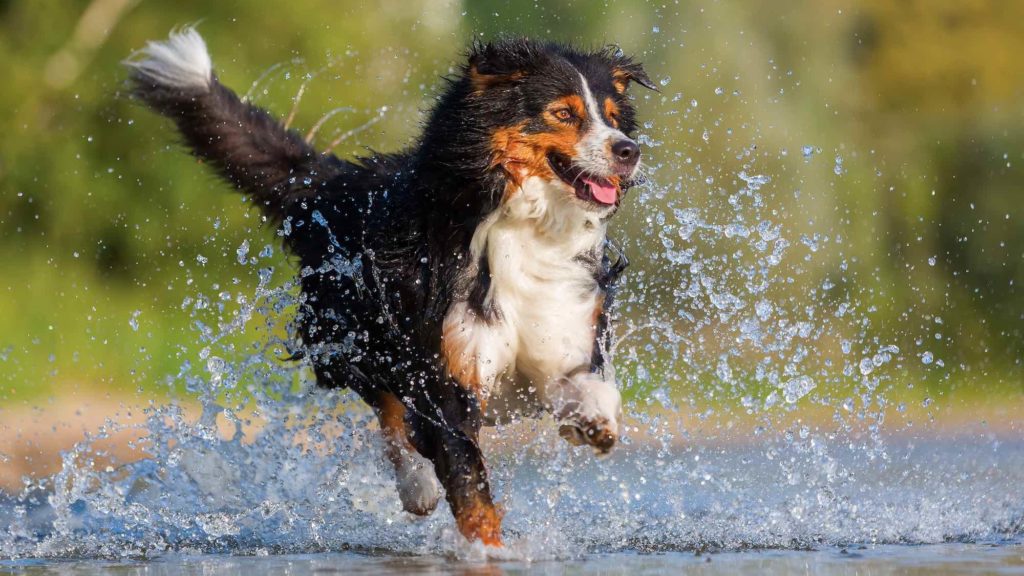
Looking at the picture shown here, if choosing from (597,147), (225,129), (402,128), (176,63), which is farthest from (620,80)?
(402,128)

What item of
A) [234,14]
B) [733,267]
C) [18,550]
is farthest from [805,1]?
[18,550]

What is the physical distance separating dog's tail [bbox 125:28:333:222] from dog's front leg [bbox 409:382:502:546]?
65.7 inches

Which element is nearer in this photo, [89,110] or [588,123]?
[588,123]

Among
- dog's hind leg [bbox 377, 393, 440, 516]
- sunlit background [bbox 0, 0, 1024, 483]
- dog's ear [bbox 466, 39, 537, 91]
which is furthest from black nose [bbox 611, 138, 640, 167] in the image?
sunlit background [bbox 0, 0, 1024, 483]

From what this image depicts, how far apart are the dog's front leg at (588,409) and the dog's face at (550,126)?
0.73 meters

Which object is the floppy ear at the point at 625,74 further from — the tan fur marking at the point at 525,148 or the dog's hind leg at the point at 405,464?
the dog's hind leg at the point at 405,464

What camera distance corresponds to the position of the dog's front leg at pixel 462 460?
5.71m

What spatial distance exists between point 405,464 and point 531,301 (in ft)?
3.99

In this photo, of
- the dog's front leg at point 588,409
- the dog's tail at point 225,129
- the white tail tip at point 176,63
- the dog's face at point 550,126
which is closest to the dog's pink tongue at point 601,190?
the dog's face at point 550,126

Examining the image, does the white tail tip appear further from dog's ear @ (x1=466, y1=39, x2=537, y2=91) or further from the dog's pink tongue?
the dog's pink tongue

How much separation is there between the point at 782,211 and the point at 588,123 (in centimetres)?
1012

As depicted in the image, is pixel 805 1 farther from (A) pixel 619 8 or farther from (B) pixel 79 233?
(B) pixel 79 233

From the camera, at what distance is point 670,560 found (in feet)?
18.0

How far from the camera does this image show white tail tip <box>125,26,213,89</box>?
24.1ft
